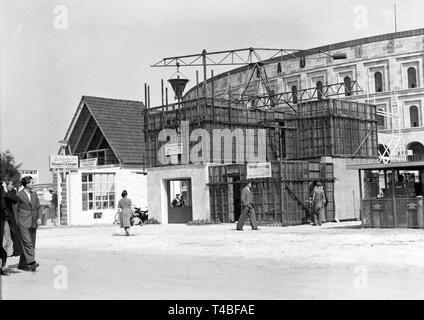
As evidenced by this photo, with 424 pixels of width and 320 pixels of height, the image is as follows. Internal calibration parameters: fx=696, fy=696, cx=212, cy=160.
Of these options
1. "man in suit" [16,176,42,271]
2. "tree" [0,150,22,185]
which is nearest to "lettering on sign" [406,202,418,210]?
"man in suit" [16,176,42,271]

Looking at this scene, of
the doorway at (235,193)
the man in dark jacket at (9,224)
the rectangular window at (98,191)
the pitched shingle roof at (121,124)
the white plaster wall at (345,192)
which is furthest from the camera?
the pitched shingle roof at (121,124)

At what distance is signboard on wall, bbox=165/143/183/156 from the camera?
1483 inches

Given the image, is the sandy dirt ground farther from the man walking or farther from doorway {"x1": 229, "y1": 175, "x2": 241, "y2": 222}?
doorway {"x1": 229, "y1": 175, "x2": 241, "y2": 222}

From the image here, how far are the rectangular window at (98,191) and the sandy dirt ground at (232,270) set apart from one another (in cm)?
2063

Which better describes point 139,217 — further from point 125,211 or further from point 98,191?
point 125,211

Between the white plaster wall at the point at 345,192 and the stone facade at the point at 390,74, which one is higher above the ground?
the stone facade at the point at 390,74

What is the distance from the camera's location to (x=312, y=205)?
32.3 m

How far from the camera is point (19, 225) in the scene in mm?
14094

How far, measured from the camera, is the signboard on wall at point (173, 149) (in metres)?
37.7

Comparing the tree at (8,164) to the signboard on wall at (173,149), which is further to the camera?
A: the tree at (8,164)

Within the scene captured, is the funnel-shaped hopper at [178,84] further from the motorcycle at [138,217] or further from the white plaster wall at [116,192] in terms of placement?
the white plaster wall at [116,192]

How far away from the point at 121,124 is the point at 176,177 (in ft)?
48.8

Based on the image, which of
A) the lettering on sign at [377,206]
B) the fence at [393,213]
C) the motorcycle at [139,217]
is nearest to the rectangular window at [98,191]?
the motorcycle at [139,217]

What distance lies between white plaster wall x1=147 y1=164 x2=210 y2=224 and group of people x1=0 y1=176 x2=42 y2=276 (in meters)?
21.8
